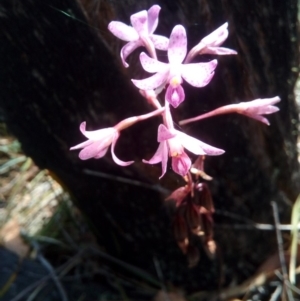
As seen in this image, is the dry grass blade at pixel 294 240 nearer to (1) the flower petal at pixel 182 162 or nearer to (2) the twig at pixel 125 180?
(2) the twig at pixel 125 180

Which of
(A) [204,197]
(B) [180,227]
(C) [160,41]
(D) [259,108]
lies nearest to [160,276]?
(B) [180,227]

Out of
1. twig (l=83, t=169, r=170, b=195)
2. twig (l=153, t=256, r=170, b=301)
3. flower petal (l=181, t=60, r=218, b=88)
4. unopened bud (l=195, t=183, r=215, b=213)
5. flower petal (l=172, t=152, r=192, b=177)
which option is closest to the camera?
flower petal (l=181, t=60, r=218, b=88)

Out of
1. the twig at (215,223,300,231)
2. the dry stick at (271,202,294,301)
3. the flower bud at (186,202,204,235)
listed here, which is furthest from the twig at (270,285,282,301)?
the flower bud at (186,202,204,235)

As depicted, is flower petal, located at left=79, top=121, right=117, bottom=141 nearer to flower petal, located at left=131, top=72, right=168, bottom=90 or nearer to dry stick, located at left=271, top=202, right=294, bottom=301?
flower petal, located at left=131, top=72, right=168, bottom=90

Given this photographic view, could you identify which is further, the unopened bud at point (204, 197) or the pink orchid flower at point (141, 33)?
the unopened bud at point (204, 197)

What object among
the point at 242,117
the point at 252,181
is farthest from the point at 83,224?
the point at 242,117

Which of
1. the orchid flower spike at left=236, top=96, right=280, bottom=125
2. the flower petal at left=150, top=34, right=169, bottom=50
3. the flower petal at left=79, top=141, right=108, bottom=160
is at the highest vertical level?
the flower petal at left=150, top=34, right=169, bottom=50

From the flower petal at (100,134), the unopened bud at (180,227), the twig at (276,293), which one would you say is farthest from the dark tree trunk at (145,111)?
the flower petal at (100,134)
